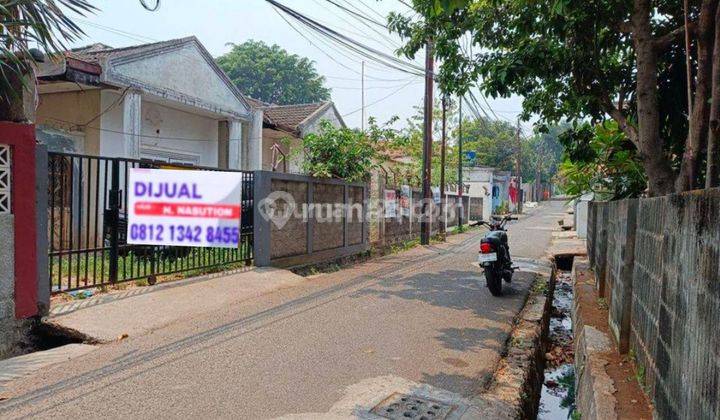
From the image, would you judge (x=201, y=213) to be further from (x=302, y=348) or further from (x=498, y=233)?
(x=498, y=233)

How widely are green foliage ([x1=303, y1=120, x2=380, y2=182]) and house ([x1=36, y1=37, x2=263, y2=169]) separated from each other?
356 cm

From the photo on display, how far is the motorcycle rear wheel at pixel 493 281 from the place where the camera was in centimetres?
728

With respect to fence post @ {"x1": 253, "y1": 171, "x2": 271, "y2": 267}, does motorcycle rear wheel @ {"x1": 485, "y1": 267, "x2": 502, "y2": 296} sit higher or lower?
lower

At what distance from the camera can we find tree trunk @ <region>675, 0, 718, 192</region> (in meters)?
4.44

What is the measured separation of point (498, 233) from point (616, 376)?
4263mm

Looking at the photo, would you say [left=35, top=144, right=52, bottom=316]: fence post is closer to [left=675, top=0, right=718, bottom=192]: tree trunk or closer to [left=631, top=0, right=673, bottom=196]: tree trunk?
[left=675, top=0, right=718, bottom=192]: tree trunk

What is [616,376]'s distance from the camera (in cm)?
350

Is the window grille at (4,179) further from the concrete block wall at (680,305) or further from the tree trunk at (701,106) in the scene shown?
the tree trunk at (701,106)

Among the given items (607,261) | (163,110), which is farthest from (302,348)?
(163,110)

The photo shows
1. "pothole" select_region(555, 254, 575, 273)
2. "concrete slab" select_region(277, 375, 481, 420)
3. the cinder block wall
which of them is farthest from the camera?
"pothole" select_region(555, 254, 575, 273)

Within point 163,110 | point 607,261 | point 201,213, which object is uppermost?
point 163,110

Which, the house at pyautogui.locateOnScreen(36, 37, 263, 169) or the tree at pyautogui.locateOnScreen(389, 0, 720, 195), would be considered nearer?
the tree at pyautogui.locateOnScreen(389, 0, 720, 195)

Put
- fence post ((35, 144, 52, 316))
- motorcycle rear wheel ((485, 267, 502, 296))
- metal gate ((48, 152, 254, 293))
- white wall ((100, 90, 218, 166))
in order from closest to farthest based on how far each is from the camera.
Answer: fence post ((35, 144, 52, 316))
metal gate ((48, 152, 254, 293))
motorcycle rear wheel ((485, 267, 502, 296))
white wall ((100, 90, 218, 166))

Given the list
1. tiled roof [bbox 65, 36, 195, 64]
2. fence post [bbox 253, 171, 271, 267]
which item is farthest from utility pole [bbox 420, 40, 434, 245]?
fence post [bbox 253, 171, 271, 267]
